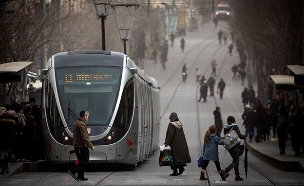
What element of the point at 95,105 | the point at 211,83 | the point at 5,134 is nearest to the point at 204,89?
the point at 211,83

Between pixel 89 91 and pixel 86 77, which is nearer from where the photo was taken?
pixel 89 91

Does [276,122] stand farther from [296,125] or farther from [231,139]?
[231,139]

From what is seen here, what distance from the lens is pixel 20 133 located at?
2573cm

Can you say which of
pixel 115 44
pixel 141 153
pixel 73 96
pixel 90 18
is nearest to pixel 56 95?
pixel 73 96

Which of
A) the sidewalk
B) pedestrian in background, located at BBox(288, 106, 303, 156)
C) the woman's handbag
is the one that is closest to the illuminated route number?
the woman's handbag

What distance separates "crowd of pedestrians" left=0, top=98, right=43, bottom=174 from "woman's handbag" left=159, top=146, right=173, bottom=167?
343 cm

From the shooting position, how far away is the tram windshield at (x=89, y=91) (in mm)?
25031

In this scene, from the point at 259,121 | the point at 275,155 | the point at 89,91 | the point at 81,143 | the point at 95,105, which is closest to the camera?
the point at 81,143

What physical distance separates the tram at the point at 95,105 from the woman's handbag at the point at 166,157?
1923 mm

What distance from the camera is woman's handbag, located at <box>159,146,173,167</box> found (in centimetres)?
2324

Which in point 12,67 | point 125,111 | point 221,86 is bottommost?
point 221,86

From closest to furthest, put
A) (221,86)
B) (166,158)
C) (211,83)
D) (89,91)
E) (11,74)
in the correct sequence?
(166,158) → (89,91) → (11,74) → (221,86) → (211,83)

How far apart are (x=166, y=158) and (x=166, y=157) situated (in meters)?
0.05

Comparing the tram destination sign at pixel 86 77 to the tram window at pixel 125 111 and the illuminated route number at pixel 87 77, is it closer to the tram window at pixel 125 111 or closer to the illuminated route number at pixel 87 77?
the illuminated route number at pixel 87 77
